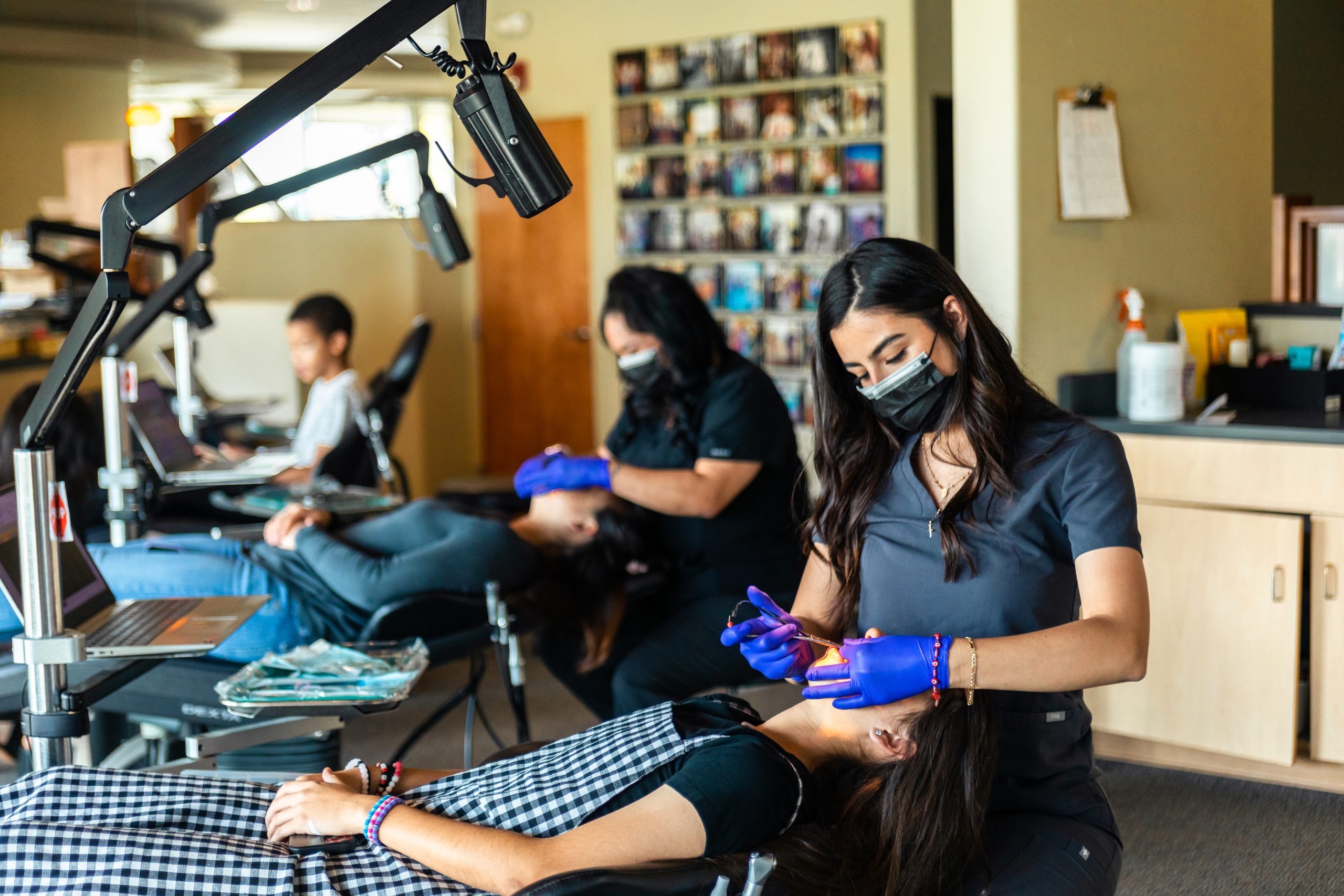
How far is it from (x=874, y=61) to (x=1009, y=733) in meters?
4.11

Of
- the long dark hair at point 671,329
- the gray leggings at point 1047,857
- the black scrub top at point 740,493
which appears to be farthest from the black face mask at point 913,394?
the long dark hair at point 671,329

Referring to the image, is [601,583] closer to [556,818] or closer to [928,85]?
[556,818]

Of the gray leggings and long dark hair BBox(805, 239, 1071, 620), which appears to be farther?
long dark hair BBox(805, 239, 1071, 620)

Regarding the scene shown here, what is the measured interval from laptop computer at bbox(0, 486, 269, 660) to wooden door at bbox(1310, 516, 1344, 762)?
2.07 meters

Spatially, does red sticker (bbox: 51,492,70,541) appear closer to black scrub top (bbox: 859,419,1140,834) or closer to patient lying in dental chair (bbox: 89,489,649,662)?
patient lying in dental chair (bbox: 89,489,649,662)

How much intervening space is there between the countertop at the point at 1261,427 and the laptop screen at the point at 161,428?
7.37 ft

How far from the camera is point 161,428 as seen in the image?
3.13 m

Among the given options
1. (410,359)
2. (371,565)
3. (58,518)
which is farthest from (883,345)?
(410,359)

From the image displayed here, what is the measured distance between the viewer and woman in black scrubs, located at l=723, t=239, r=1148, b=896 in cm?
142

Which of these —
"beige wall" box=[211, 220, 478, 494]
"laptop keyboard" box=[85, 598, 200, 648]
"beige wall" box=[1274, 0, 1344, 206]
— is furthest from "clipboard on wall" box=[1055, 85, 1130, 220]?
"beige wall" box=[211, 220, 478, 494]

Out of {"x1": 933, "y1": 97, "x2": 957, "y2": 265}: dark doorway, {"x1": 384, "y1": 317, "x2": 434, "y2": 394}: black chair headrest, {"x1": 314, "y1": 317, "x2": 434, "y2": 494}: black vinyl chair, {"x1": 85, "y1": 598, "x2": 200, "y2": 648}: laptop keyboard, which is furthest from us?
{"x1": 933, "y1": 97, "x2": 957, "y2": 265}: dark doorway

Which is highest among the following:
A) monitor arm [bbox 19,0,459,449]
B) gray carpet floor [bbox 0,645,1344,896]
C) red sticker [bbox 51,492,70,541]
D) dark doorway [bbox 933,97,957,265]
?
dark doorway [bbox 933,97,957,265]

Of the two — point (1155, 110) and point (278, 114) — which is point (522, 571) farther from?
point (1155, 110)

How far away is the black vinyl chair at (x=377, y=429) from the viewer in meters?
3.67
